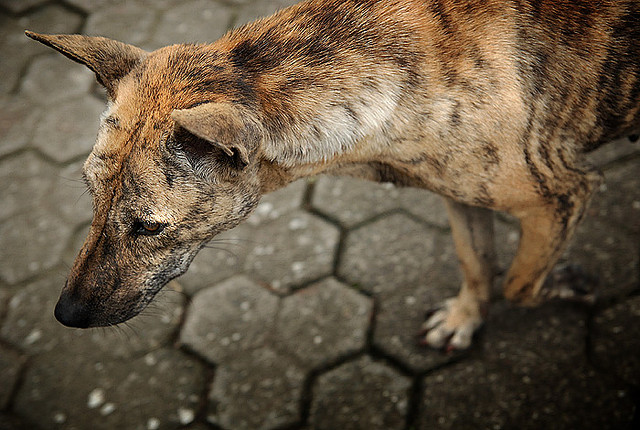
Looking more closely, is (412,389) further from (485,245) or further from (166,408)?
(166,408)

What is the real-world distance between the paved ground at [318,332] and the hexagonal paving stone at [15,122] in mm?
257

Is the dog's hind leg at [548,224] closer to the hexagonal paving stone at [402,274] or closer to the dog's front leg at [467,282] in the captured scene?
the dog's front leg at [467,282]

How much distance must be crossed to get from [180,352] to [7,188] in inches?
79.0

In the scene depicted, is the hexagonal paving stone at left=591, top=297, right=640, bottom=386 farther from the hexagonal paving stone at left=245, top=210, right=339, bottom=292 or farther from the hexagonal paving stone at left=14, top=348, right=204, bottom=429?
the hexagonal paving stone at left=14, top=348, right=204, bottom=429

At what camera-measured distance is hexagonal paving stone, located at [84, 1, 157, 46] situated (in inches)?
204

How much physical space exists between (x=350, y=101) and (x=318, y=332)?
168 cm

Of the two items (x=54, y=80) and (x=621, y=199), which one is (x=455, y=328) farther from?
(x=54, y=80)

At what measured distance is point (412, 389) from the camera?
10.7 ft

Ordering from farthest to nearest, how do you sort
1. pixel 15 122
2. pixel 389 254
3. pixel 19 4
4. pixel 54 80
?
1. pixel 19 4
2. pixel 54 80
3. pixel 15 122
4. pixel 389 254

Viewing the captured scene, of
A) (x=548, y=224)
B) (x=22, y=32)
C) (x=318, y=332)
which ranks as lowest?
(x=318, y=332)

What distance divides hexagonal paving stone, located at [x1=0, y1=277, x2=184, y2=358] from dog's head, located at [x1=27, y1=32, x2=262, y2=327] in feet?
3.93

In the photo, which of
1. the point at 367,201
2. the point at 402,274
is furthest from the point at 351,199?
the point at 402,274

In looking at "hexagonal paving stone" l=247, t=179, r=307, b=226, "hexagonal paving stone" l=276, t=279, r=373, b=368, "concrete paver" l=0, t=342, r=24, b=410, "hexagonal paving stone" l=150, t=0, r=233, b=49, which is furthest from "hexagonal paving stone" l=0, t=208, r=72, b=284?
"hexagonal paving stone" l=150, t=0, r=233, b=49

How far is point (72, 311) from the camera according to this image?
2424 millimetres
